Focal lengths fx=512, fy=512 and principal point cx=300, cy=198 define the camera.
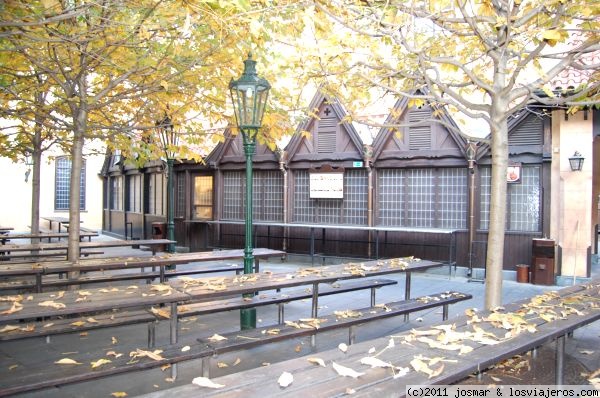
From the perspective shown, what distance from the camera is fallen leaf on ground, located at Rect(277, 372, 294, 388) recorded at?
283cm

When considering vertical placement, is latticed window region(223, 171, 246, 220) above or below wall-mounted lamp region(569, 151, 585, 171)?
below

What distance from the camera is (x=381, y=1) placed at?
6430 millimetres

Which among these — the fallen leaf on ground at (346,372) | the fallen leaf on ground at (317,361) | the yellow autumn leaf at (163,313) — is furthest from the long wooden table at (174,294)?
the fallen leaf on ground at (346,372)

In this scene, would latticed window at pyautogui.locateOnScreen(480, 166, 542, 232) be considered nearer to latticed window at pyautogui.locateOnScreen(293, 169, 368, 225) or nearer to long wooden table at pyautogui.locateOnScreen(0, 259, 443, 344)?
latticed window at pyautogui.locateOnScreen(293, 169, 368, 225)

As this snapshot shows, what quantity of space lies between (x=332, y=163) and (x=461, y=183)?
359 centimetres

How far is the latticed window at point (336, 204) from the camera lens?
1395 centimetres

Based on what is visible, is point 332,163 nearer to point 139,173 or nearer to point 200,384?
point 139,173

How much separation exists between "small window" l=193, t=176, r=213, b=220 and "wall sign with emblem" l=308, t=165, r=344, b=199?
13.2ft

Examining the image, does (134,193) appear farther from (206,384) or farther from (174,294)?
(206,384)

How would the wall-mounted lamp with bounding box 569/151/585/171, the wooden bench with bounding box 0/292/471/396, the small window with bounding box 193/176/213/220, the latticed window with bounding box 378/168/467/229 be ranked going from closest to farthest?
the wooden bench with bounding box 0/292/471/396, the wall-mounted lamp with bounding box 569/151/585/171, the latticed window with bounding box 378/168/467/229, the small window with bounding box 193/176/213/220

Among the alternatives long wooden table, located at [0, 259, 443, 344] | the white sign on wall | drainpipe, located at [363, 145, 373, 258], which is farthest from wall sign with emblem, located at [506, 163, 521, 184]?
long wooden table, located at [0, 259, 443, 344]

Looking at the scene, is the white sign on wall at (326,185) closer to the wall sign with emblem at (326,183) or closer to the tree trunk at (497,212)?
the wall sign with emblem at (326,183)

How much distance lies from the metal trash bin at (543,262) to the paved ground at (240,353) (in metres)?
2.22

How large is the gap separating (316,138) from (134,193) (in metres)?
10.4
